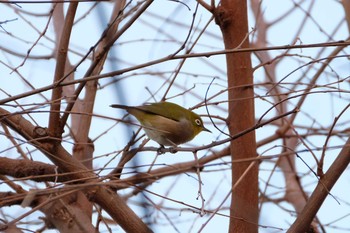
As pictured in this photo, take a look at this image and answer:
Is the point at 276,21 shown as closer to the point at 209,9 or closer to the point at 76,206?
the point at 209,9

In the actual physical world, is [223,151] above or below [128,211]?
above

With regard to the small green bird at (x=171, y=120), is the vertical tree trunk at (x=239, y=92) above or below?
below

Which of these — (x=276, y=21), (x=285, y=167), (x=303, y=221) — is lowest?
(x=303, y=221)

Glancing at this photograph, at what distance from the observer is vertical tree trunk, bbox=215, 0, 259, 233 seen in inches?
124

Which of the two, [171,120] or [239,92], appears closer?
[239,92]

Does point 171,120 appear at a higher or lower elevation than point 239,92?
higher

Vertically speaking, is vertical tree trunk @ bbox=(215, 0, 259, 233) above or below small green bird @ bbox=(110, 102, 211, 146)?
below

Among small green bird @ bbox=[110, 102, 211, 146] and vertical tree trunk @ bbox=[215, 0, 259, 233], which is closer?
vertical tree trunk @ bbox=[215, 0, 259, 233]

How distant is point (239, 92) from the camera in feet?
10.8

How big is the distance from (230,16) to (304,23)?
295 cm

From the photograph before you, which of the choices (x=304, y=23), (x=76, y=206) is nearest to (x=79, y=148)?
(x=76, y=206)

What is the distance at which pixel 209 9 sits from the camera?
331cm

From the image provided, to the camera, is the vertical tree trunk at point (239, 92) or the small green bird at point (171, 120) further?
the small green bird at point (171, 120)

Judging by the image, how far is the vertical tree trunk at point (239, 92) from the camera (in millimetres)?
3152
